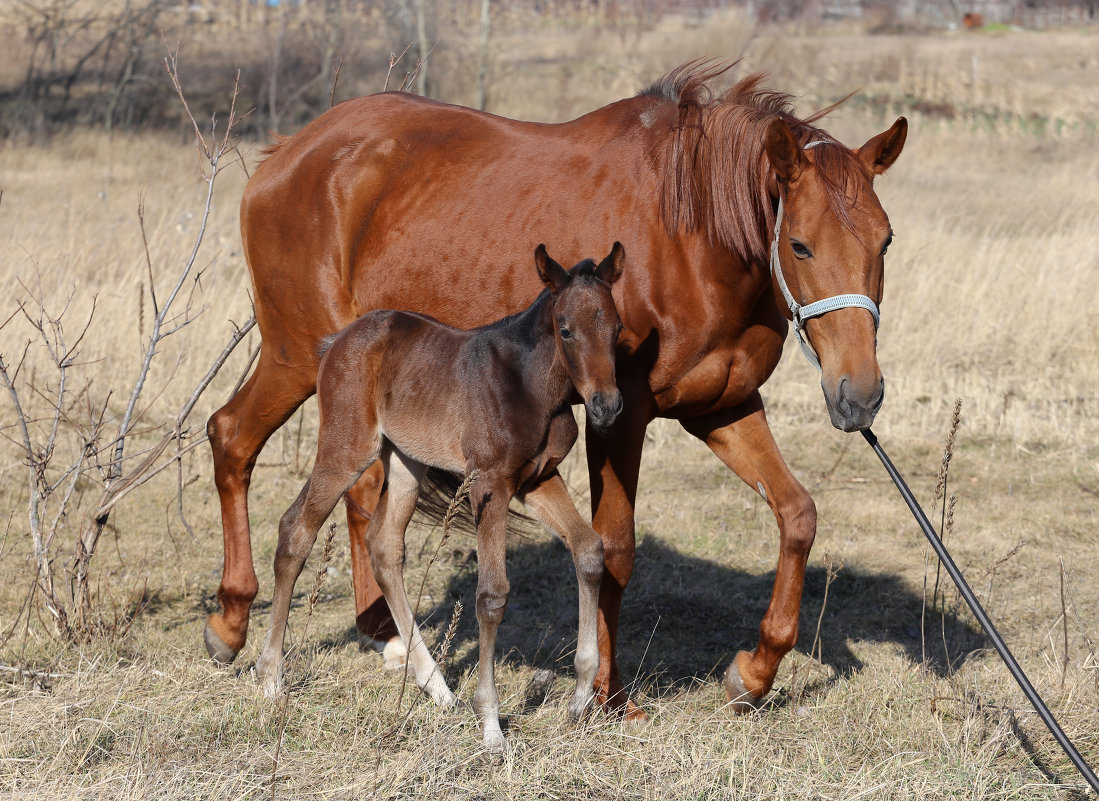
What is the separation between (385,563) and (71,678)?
1.19 m

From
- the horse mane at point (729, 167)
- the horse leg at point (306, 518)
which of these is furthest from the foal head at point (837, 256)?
the horse leg at point (306, 518)

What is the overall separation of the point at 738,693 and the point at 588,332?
1.69 meters

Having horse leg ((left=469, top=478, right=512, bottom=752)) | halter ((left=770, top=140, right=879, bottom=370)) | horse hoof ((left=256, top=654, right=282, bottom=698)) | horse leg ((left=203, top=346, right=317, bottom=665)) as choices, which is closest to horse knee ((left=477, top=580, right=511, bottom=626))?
horse leg ((left=469, top=478, right=512, bottom=752))

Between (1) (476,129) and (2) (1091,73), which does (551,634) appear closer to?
(1) (476,129)

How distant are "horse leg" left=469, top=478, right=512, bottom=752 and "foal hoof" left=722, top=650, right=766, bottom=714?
3.38ft

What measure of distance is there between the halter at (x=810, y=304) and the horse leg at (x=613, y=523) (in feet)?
2.12

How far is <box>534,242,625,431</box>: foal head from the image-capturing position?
312 cm

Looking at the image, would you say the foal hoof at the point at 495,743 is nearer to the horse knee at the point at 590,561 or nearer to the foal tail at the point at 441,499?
the horse knee at the point at 590,561

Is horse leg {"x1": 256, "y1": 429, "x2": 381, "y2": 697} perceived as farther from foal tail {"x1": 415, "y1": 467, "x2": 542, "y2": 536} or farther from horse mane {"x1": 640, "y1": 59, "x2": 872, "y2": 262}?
horse mane {"x1": 640, "y1": 59, "x2": 872, "y2": 262}

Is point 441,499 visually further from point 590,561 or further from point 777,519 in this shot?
point 777,519

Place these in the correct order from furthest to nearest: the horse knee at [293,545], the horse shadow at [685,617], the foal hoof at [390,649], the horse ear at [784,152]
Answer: the horse shadow at [685,617]
the foal hoof at [390,649]
the horse knee at [293,545]
the horse ear at [784,152]

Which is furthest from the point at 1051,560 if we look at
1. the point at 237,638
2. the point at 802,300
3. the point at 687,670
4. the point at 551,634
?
the point at 237,638

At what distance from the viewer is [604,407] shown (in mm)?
3094

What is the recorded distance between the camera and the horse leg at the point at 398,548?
12.8 ft
